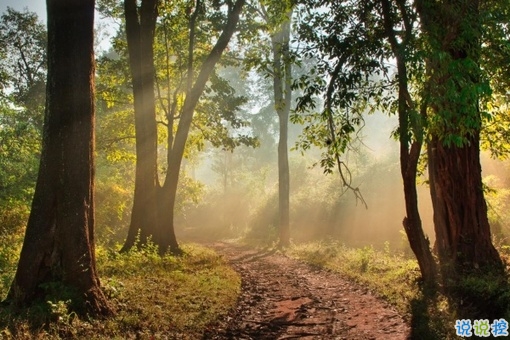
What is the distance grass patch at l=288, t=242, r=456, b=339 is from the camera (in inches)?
255

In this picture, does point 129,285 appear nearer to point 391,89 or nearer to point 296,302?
point 296,302

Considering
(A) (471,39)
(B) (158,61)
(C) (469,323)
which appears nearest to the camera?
(C) (469,323)

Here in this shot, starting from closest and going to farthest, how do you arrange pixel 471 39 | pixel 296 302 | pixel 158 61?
pixel 471 39, pixel 296 302, pixel 158 61

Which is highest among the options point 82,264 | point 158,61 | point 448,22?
point 158,61

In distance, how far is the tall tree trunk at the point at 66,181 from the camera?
21.0 ft

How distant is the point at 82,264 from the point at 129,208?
1902 centimetres

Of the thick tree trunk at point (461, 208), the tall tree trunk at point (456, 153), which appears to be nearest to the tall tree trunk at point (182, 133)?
the tall tree trunk at point (456, 153)

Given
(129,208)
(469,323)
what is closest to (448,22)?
(469,323)

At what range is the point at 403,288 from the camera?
918cm

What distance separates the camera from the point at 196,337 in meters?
6.38

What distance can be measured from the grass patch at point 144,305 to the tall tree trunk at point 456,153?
221 inches

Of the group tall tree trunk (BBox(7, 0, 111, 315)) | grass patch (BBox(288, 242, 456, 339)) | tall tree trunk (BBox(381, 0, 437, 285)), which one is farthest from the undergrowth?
tall tree trunk (BBox(7, 0, 111, 315))

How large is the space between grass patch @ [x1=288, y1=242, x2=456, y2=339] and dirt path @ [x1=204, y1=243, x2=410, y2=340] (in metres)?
0.28

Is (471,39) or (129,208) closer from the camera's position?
(471,39)
